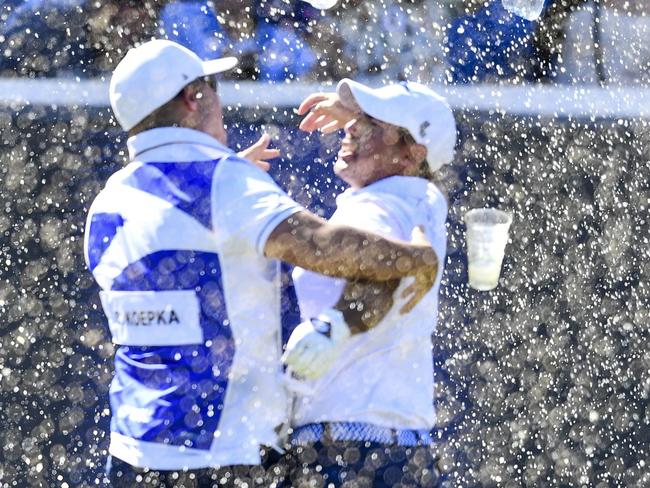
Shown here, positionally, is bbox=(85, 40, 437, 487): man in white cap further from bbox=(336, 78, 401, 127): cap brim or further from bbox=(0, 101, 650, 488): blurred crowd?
bbox=(0, 101, 650, 488): blurred crowd

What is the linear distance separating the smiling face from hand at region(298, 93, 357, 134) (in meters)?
0.08

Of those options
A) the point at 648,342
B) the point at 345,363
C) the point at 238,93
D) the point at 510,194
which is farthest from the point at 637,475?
the point at 345,363

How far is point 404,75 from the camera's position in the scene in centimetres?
542

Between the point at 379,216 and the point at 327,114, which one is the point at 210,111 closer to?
the point at 327,114

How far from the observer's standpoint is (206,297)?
2.91 m

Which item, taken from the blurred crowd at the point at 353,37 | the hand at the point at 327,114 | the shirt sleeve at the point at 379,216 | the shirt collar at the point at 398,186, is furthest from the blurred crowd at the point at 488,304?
the shirt sleeve at the point at 379,216

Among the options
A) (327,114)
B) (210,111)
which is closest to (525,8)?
(327,114)

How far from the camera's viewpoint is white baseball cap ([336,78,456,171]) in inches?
125

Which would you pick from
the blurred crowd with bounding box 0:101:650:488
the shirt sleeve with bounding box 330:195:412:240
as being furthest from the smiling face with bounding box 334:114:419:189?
the blurred crowd with bounding box 0:101:650:488

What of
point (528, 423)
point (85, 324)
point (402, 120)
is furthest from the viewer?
A: point (528, 423)

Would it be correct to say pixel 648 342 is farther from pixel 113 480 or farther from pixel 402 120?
pixel 113 480

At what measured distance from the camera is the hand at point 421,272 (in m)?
2.93

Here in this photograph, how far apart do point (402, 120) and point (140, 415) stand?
0.93 metres

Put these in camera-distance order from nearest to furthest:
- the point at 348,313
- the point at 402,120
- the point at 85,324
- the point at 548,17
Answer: the point at 348,313, the point at 402,120, the point at 85,324, the point at 548,17
